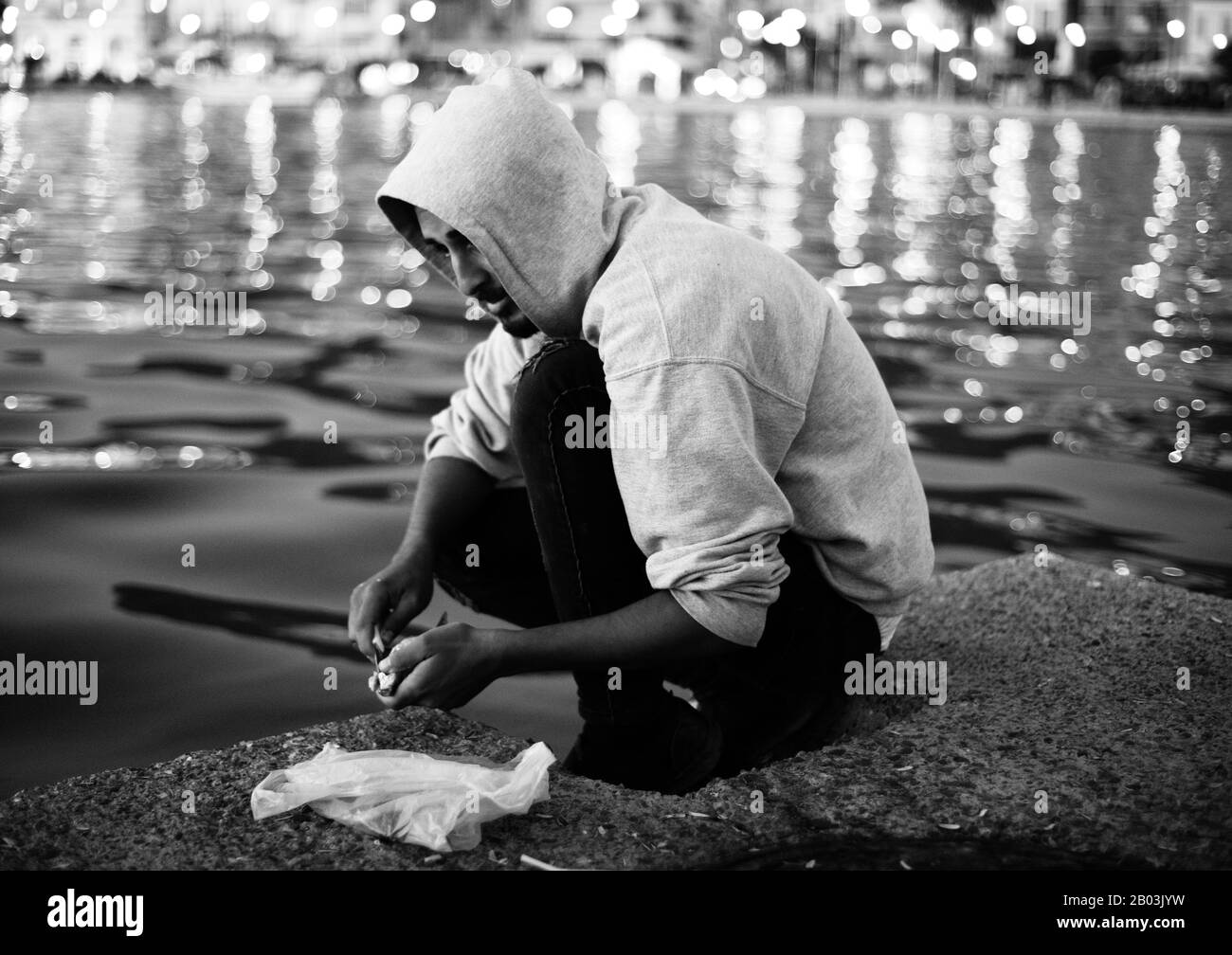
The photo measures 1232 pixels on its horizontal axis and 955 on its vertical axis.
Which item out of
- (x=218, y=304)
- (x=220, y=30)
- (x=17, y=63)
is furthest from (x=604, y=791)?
(x=220, y=30)

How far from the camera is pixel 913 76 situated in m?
104

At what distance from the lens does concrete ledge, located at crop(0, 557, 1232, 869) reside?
2207 millimetres

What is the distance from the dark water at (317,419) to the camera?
3568 millimetres

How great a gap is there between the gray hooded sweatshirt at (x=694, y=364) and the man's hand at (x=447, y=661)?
0.97 feet

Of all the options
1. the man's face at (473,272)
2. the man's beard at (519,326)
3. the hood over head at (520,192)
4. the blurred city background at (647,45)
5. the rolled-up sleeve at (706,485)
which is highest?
the hood over head at (520,192)

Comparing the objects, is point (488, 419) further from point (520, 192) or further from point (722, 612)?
point (722, 612)

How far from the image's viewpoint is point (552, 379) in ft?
8.09

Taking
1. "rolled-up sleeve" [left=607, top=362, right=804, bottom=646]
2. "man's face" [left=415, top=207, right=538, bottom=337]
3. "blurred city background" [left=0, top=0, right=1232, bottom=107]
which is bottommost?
"blurred city background" [left=0, top=0, right=1232, bottom=107]

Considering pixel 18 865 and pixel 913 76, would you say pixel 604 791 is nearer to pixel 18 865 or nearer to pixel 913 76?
pixel 18 865

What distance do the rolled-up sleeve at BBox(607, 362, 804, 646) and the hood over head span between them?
26cm
